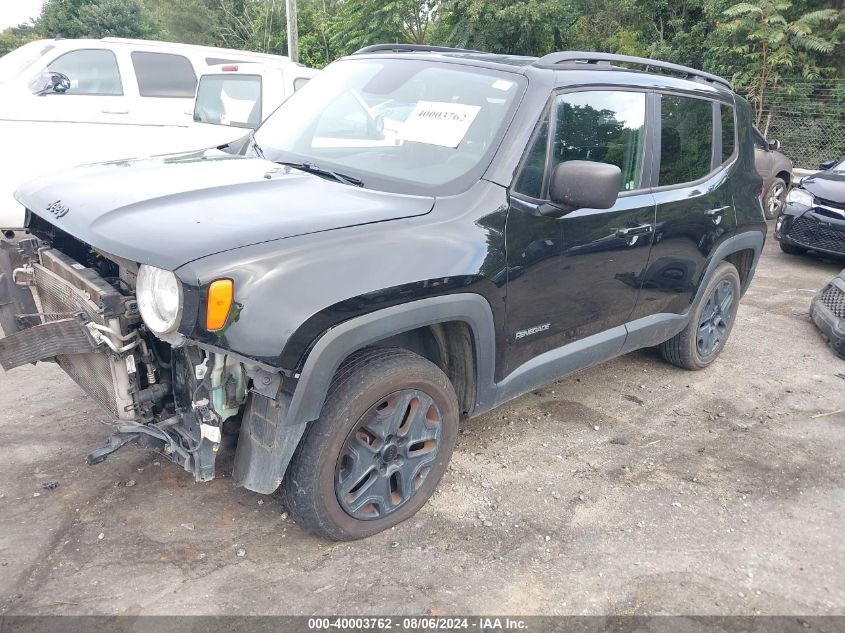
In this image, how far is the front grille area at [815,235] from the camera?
7477mm

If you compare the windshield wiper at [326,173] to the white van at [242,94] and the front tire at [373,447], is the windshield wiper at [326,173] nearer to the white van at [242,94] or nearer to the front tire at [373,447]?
the front tire at [373,447]

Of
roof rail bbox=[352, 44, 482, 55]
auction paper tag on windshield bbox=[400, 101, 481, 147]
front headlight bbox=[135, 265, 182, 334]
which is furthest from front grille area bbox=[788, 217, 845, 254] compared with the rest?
front headlight bbox=[135, 265, 182, 334]

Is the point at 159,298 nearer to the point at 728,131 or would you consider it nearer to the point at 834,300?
the point at 728,131

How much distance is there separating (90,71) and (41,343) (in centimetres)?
580

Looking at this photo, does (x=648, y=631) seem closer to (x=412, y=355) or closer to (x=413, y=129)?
(x=412, y=355)

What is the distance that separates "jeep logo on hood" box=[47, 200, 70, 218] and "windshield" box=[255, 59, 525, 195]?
1041mm

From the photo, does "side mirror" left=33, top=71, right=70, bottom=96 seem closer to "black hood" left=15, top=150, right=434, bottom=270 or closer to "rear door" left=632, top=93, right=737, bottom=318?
"black hood" left=15, top=150, right=434, bottom=270

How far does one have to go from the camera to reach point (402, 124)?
3275mm

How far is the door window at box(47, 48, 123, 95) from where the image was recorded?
23.1ft

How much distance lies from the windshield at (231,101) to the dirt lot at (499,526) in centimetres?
407

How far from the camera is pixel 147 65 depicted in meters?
7.64

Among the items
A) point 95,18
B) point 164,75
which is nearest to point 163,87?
point 164,75

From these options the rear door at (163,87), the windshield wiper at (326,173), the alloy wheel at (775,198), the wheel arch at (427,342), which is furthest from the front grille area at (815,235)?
the rear door at (163,87)

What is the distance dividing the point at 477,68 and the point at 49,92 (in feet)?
17.5
